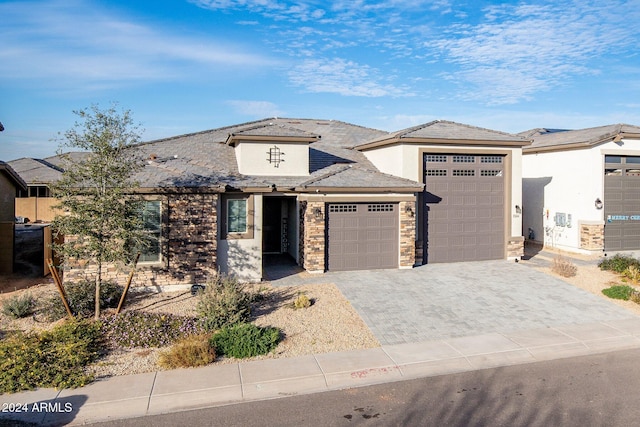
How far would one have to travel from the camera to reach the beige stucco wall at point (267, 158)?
655 inches

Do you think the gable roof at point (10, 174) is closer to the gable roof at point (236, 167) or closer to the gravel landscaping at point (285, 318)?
the gable roof at point (236, 167)

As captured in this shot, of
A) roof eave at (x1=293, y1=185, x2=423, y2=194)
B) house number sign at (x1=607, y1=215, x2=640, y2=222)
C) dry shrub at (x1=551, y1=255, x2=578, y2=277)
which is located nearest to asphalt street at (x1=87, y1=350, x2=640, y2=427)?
dry shrub at (x1=551, y1=255, x2=578, y2=277)

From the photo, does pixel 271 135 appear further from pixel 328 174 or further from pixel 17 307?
pixel 17 307

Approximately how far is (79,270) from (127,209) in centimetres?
365

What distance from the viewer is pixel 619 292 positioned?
1369 cm

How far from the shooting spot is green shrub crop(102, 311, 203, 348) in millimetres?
9867

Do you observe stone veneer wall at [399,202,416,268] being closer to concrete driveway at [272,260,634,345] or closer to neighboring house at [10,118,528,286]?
neighboring house at [10,118,528,286]

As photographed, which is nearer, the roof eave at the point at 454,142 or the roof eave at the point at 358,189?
the roof eave at the point at 358,189

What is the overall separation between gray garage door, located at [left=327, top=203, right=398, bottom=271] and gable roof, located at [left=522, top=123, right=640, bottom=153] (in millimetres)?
10150

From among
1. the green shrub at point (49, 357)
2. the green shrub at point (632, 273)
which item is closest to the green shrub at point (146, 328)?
the green shrub at point (49, 357)

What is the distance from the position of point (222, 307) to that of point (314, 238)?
5.64 metres

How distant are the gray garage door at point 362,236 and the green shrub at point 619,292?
6749 millimetres

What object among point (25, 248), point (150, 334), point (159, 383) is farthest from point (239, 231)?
point (25, 248)

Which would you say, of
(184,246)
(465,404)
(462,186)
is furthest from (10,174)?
(465,404)
